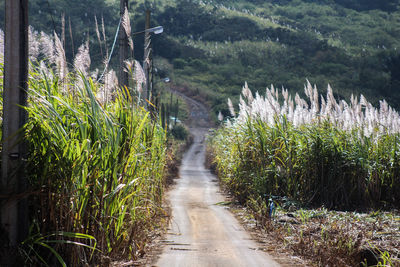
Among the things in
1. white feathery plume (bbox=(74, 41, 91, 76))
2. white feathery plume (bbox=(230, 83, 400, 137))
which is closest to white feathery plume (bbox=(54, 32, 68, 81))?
white feathery plume (bbox=(74, 41, 91, 76))

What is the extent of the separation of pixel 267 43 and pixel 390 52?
61.9ft

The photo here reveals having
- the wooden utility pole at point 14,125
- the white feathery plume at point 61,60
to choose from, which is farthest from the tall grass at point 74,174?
the wooden utility pole at point 14,125

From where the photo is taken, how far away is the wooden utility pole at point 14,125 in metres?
3.87

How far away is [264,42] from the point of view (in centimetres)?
7469

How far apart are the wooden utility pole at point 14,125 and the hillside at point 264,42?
41.3 m

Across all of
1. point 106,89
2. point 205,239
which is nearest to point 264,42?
point 205,239

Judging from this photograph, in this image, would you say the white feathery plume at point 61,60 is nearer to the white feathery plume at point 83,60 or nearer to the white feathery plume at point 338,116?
the white feathery plume at point 83,60

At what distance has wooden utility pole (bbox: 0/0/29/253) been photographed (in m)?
3.87

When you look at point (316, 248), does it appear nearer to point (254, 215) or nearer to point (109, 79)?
point (254, 215)

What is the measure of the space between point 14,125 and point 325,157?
666 centimetres

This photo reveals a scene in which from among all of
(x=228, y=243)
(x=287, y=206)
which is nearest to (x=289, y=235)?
(x=228, y=243)

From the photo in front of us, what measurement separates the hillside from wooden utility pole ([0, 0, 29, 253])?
136ft

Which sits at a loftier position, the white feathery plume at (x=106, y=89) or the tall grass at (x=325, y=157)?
the white feathery plume at (x=106, y=89)

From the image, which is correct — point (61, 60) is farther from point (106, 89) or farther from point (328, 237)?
point (328, 237)
